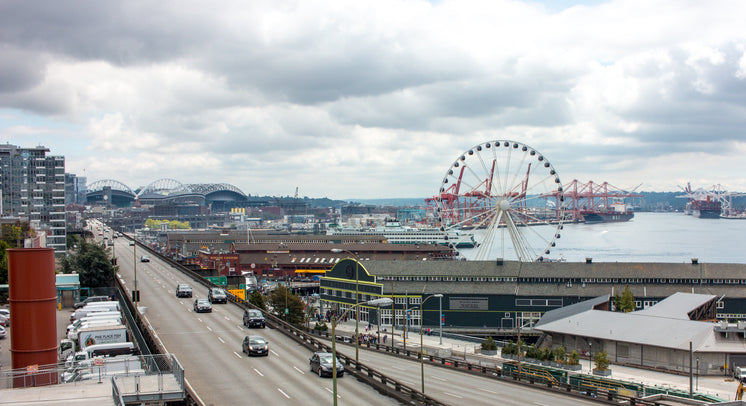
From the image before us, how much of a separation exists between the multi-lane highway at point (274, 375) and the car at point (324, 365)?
1.50 ft

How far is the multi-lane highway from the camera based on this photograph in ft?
107

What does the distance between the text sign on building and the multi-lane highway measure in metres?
34.5

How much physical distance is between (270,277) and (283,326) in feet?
346

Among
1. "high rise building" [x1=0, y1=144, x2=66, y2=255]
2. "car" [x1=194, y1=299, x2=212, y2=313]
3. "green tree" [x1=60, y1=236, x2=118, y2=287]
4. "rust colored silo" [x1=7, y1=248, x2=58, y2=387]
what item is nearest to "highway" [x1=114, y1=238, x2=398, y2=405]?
"car" [x1=194, y1=299, x2=212, y2=313]

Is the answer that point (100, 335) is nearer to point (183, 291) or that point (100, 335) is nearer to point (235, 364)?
point (235, 364)

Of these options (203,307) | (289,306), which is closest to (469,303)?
(289,306)

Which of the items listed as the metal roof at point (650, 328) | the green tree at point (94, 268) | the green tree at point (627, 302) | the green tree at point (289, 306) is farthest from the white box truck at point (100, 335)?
the green tree at point (627, 302)

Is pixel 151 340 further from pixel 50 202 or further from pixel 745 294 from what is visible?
pixel 50 202

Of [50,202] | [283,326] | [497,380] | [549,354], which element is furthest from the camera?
[50,202]

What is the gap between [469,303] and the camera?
290 ft

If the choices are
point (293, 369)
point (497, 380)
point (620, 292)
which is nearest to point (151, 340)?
point (293, 369)

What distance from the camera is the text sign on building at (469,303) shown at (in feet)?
289

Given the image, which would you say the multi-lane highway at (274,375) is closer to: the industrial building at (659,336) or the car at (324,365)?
the car at (324,365)

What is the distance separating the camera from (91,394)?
21.6 meters
